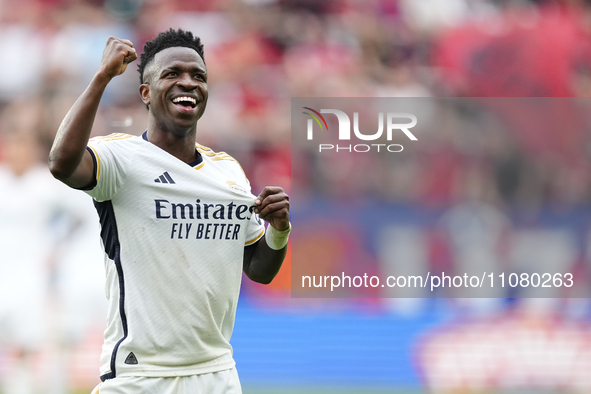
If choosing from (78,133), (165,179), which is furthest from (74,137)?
(165,179)

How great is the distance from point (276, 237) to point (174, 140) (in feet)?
2.04

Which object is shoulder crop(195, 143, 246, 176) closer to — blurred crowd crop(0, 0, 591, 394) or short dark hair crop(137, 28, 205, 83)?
short dark hair crop(137, 28, 205, 83)

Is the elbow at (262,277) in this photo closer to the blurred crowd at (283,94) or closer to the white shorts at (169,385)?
the white shorts at (169,385)

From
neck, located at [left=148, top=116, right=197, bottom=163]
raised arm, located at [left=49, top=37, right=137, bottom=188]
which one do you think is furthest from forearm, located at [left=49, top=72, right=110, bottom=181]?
neck, located at [left=148, top=116, right=197, bottom=163]

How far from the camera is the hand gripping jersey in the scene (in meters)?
3.15

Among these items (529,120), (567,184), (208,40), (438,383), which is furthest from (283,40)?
(438,383)

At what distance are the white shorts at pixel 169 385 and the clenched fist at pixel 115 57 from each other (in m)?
1.24

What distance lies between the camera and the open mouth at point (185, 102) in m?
3.29

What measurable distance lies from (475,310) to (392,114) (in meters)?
2.36

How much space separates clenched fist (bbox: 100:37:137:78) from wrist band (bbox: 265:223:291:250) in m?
0.97

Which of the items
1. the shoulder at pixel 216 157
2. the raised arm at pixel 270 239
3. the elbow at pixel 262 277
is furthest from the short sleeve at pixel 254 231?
the shoulder at pixel 216 157

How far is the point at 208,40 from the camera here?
33.8 ft

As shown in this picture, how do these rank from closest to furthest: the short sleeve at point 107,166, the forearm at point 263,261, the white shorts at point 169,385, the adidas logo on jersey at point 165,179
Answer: the short sleeve at point 107,166, the white shorts at point 169,385, the adidas logo on jersey at point 165,179, the forearm at point 263,261

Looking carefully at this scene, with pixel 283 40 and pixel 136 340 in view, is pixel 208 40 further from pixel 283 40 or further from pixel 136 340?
pixel 136 340
